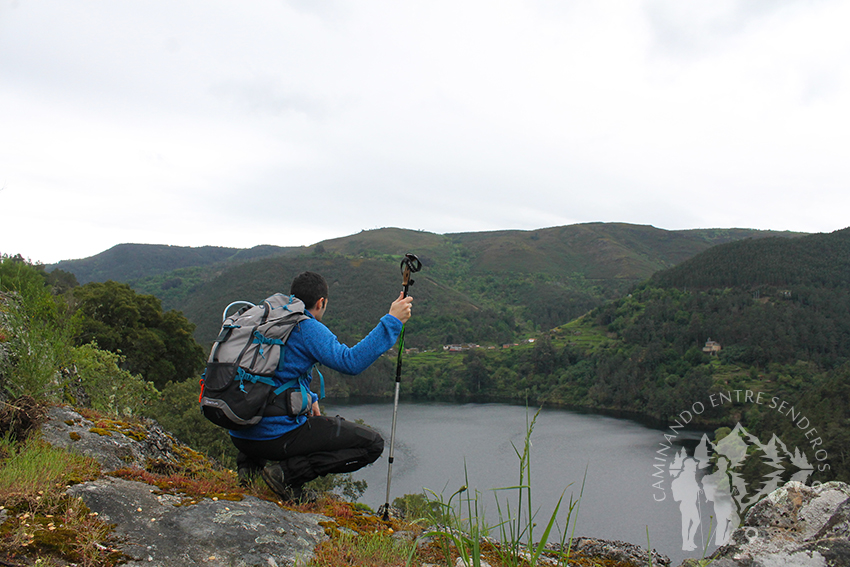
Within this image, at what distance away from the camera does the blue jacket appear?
3.15 metres

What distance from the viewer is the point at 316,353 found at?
3227 mm

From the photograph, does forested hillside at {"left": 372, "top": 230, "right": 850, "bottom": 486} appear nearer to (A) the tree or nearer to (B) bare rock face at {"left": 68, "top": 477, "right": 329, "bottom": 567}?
(A) the tree

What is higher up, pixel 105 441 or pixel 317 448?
pixel 317 448

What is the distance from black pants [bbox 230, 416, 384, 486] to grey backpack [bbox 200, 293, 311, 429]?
0.83 ft

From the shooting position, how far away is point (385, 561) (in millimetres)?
2602

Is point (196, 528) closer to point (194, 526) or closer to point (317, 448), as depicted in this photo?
point (194, 526)

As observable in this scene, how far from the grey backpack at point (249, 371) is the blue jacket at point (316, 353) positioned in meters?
0.08

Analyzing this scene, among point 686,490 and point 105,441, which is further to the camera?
point 686,490

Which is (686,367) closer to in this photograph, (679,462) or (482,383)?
Result: (482,383)

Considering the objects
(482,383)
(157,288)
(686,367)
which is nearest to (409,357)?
(482,383)

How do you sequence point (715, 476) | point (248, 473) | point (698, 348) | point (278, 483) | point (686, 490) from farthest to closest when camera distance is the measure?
point (698, 348), point (715, 476), point (686, 490), point (248, 473), point (278, 483)

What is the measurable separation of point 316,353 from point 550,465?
160ft

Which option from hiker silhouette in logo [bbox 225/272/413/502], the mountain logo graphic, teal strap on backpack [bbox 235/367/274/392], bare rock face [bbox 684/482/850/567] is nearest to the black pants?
hiker silhouette in logo [bbox 225/272/413/502]

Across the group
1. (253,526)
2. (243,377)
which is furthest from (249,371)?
(253,526)
